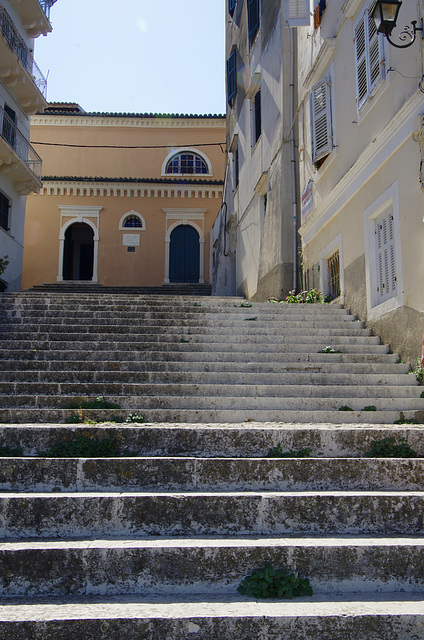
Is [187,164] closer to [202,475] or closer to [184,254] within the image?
[184,254]

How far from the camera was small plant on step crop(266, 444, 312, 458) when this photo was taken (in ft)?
16.2

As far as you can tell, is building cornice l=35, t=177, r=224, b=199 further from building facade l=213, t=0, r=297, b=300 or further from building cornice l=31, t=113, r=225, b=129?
building cornice l=31, t=113, r=225, b=129

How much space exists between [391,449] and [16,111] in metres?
17.1

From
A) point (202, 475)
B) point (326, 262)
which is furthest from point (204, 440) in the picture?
point (326, 262)

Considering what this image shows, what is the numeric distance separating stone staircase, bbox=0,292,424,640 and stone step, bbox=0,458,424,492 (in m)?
0.01

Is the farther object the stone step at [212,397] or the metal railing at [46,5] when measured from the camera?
the metal railing at [46,5]

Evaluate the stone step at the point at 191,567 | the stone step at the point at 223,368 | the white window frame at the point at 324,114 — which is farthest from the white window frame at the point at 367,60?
the stone step at the point at 191,567

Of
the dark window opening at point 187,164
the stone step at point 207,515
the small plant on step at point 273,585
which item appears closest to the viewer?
the small plant on step at point 273,585

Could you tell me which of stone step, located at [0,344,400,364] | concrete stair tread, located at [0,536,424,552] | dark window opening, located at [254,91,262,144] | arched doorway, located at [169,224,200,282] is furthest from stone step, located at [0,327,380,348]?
arched doorway, located at [169,224,200,282]

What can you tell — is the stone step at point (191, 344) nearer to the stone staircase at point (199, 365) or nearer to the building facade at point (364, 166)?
the stone staircase at point (199, 365)

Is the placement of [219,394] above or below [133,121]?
below

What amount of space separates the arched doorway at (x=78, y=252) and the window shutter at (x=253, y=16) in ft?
37.4

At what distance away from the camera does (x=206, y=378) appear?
6965 mm

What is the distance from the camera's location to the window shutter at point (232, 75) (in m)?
20.0
